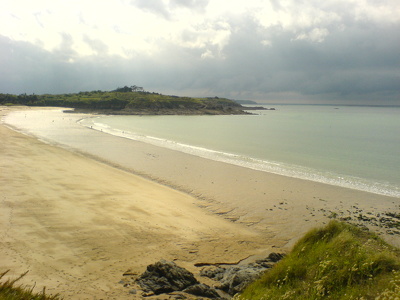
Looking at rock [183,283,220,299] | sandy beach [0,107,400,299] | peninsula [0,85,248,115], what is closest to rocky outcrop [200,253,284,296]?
rock [183,283,220,299]

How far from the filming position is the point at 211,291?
6.90 m

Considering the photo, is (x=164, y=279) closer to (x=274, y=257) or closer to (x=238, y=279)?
(x=238, y=279)

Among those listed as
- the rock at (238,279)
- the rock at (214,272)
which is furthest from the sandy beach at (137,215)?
the rock at (238,279)

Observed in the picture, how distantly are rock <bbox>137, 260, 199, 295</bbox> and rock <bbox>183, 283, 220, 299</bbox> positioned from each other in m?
0.25

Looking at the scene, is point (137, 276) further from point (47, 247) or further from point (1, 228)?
point (1, 228)

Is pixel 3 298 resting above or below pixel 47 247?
above

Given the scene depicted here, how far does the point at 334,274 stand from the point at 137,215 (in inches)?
324

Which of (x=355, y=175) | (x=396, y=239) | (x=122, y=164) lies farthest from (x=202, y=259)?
(x=355, y=175)

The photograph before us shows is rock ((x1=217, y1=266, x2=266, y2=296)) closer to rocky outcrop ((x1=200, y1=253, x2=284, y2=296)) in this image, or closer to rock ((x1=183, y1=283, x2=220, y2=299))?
rocky outcrop ((x1=200, y1=253, x2=284, y2=296))

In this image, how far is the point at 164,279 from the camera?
7047 mm

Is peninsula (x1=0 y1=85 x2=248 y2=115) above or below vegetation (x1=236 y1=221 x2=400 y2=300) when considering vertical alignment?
above

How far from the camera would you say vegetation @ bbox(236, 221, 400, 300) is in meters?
5.29

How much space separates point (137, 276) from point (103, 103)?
413 ft

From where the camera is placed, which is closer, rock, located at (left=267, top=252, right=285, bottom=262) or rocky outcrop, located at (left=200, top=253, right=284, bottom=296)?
rocky outcrop, located at (left=200, top=253, right=284, bottom=296)
